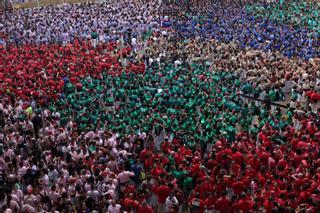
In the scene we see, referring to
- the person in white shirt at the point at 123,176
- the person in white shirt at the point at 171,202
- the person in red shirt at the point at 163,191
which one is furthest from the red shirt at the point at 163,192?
the person in white shirt at the point at 123,176

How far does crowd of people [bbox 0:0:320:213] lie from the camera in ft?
40.4

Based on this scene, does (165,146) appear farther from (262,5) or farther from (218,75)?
(262,5)

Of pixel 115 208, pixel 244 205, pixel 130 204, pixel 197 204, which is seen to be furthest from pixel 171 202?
pixel 244 205

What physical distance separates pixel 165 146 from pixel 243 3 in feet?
91.5

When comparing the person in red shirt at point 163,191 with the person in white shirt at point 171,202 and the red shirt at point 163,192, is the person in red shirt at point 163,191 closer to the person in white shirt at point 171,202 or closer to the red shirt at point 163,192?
the red shirt at point 163,192

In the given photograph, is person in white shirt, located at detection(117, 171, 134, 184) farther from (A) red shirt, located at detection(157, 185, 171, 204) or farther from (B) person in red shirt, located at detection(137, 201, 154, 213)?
(B) person in red shirt, located at detection(137, 201, 154, 213)

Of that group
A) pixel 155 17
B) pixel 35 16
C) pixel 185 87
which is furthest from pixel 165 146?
pixel 35 16

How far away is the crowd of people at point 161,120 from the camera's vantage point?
1230 centimetres

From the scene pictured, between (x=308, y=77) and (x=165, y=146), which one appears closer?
(x=165, y=146)

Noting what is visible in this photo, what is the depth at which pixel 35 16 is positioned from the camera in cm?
3588

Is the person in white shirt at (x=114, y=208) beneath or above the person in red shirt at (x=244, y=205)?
beneath

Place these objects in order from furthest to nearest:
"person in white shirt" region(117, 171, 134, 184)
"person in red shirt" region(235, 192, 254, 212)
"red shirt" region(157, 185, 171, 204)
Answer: "person in white shirt" region(117, 171, 134, 184) < "red shirt" region(157, 185, 171, 204) < "person in red shirt" region(235, 192, 254, 212)

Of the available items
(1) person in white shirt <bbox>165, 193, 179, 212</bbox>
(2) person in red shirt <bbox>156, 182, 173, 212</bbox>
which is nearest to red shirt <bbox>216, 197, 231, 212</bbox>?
(1) person in white shirt <bbox>165, 193, 179, 212</bbox>

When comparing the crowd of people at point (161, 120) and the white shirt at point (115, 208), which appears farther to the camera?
the crowd of people at point (161, 120)
